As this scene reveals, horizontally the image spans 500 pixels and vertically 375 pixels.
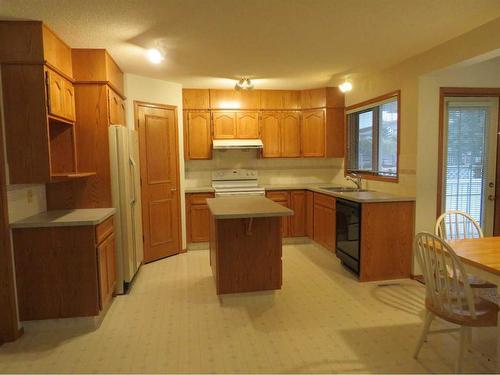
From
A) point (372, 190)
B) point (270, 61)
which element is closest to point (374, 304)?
point (372, 190)

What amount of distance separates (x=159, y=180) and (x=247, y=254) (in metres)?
1.85

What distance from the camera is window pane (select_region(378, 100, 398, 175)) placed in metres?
3.95

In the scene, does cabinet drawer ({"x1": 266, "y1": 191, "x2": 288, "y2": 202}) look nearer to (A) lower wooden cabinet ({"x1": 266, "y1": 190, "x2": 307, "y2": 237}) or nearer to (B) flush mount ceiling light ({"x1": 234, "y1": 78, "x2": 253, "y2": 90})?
(A) lower wooden cabinet ({"x1": 266, "y1": 190, "x2": 307, "y2": 237})

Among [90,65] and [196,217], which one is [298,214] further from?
[90,65]

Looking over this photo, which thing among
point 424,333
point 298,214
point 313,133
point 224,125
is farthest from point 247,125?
point 424,333

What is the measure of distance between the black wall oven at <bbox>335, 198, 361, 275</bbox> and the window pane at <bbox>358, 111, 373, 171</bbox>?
1.01m

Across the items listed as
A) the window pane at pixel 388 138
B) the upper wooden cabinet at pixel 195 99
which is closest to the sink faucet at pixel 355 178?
the window pane at pixel 388 138

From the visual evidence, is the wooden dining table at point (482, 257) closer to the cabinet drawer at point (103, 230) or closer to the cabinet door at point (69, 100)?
the cabinet drawer at point (103, 230)

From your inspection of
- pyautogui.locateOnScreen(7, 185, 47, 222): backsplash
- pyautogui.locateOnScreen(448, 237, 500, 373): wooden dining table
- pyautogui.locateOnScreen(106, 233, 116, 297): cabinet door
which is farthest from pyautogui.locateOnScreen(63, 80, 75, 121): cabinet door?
pyautogui.locateOnScreen(448, 237, 500, 373): wooden dining table

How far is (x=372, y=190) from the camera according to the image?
170 inches

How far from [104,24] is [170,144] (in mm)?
1996

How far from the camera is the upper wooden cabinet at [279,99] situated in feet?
16.9

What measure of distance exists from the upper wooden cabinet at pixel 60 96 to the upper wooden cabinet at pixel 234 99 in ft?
7.39

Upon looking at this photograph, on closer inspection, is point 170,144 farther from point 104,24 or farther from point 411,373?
point 411,373
